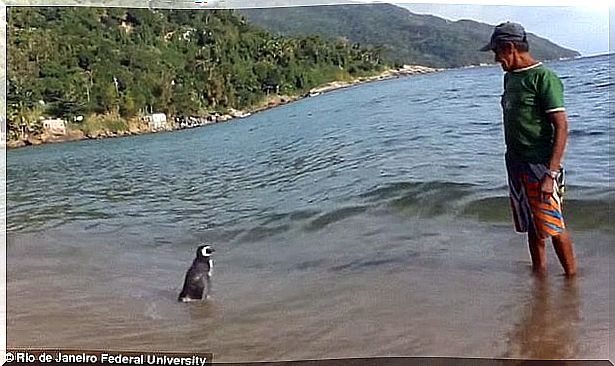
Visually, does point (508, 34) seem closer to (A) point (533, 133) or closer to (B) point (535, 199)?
(A) point (533, 133)

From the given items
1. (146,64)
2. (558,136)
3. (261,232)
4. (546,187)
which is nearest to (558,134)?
(558,136)

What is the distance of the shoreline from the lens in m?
2.31

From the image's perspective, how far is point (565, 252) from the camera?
6.70 ft

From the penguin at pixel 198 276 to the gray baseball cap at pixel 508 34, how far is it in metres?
0.91

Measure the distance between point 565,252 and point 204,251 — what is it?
Answer: 0.93 m

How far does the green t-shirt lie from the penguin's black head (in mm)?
842

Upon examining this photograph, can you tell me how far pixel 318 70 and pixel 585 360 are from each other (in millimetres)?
1066

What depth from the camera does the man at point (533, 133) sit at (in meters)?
1.88

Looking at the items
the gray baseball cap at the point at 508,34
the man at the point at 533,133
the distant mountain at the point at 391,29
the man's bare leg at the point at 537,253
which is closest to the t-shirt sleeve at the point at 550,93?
the man at the point at 533,133

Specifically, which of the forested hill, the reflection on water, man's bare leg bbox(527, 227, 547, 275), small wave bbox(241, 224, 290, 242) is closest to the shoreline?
the forested hill

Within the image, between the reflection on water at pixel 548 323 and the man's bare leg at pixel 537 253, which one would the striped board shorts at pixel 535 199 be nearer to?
the man's bare leg at pixel 537 253

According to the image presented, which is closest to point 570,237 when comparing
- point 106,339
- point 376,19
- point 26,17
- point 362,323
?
point 362,323

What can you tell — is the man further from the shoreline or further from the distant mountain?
the shoreline

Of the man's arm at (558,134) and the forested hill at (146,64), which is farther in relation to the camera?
the forested hill at (146,64)
